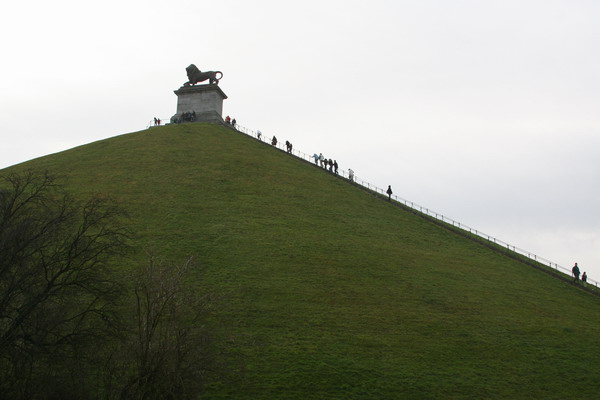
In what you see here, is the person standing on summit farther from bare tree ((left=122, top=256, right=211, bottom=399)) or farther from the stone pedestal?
the stone pedestal

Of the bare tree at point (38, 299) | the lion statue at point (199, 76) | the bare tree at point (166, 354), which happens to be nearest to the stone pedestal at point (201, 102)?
the lion statue at point (199, 76)

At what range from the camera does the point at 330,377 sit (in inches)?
702

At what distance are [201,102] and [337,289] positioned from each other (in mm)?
37336

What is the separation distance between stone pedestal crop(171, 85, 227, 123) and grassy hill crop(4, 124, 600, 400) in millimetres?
11385

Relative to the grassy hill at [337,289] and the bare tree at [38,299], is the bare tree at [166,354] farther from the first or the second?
the grassy hill at [337,289]

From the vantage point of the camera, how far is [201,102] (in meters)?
57.4

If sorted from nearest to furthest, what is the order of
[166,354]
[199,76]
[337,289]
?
[166,354] → [337,289] → [199,76]

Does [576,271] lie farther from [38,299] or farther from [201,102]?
[201,102]

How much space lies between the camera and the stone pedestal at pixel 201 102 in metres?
56.8

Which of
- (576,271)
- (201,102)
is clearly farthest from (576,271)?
(201,102)

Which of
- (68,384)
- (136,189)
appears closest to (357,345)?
(68,384)

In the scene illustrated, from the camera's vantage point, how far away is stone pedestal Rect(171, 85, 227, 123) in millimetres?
56844

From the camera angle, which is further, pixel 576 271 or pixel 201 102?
pixel 201 102

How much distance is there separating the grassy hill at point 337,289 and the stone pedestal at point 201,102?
1139 centimetres
